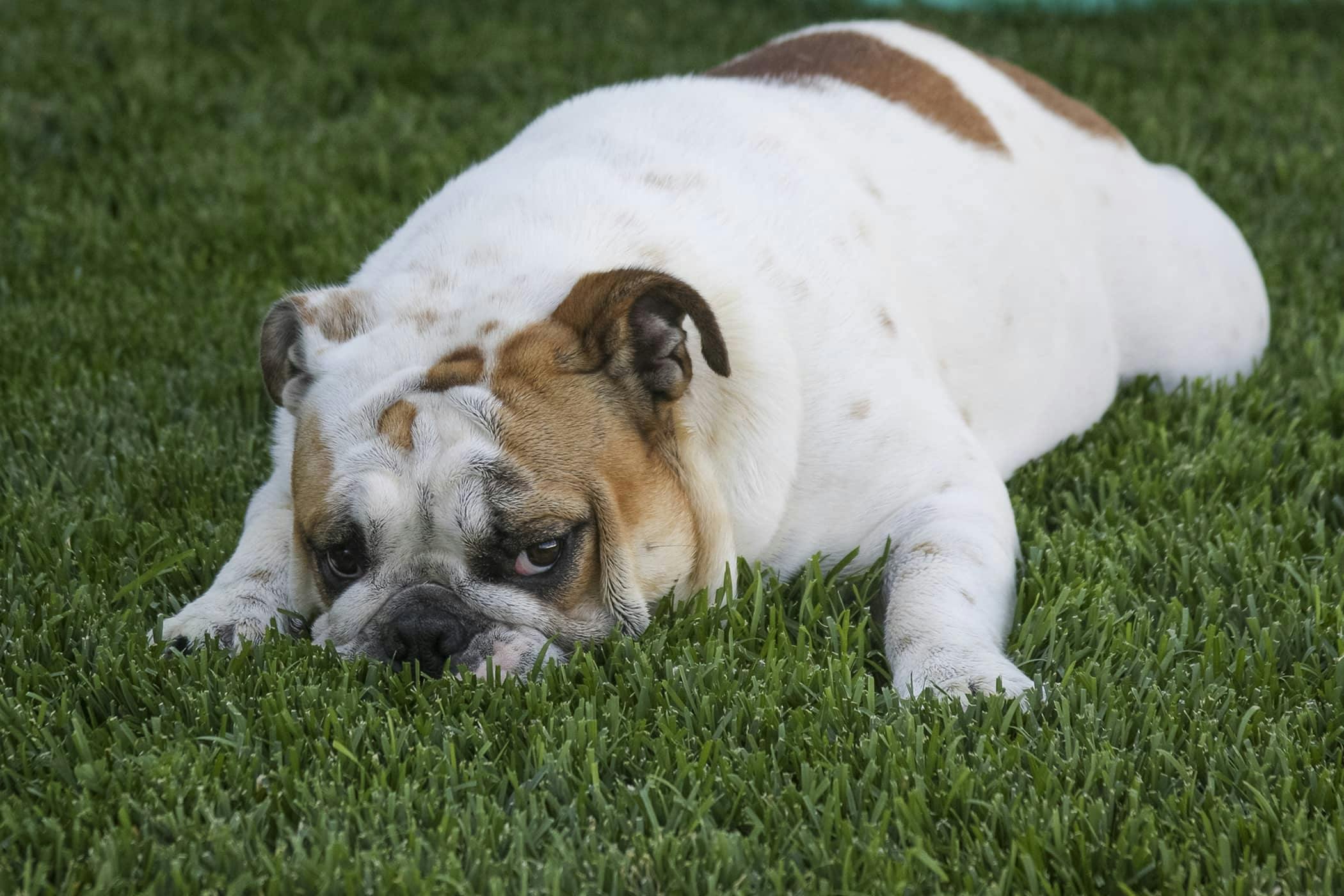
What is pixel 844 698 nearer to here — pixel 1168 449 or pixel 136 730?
pixel 136 730

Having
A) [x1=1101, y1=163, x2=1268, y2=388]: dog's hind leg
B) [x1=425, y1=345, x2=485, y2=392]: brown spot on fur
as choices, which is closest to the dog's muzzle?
[x1=425, y1=345, x2=485, y2=392]: brown spot on fur

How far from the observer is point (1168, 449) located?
14.4ft

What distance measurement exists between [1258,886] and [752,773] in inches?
35.8

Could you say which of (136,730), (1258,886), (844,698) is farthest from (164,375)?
(1258,886)

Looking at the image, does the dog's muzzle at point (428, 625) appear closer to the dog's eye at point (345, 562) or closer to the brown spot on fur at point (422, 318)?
the dog's eye at point (345, 562)

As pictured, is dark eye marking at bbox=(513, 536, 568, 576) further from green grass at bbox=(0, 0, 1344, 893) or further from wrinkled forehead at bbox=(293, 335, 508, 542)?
green grass at bbox=(0, 0, 1344, 893)

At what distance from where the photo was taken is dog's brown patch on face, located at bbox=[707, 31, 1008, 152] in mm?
4543

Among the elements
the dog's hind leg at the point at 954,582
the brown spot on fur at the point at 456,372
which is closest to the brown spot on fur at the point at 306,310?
the brown spot on fur at the point at 456,372

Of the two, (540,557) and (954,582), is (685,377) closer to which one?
(540,557)

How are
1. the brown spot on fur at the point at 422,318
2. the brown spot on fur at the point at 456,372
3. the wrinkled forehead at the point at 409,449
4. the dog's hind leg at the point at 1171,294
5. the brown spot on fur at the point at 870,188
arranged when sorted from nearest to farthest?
the wrinkled forehead at the point at 409,449 → the brown spot on fur at the point at 456,372 → the brown spot on fur at the point at 422,318 → the brown spot on fur at the point at 870,188 → the dog's hind leg at the point at 1171,294

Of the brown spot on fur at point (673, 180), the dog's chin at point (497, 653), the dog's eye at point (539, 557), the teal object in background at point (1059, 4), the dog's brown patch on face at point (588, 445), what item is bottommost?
the teal object in background at point (1059, 4)

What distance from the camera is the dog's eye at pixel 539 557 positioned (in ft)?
9.92

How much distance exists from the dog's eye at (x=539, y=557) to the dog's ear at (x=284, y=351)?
0.75 metres

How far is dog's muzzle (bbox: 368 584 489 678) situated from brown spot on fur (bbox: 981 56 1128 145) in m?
3.14
